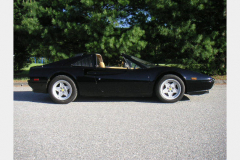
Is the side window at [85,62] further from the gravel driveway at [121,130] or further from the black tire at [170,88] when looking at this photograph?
the black tire at [170,88]

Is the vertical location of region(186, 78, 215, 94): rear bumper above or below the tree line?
below

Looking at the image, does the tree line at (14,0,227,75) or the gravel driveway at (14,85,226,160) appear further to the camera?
the tree line at (14,0,227,75)

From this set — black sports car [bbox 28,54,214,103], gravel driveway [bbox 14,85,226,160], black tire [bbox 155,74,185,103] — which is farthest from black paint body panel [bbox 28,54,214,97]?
gravel driveway [bbox 14,85,226,160]

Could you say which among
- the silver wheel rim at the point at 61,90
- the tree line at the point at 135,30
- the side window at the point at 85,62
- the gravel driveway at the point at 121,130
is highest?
the tree line at the point at 135,30

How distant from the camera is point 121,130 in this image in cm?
319

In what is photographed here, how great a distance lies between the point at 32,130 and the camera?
323cm

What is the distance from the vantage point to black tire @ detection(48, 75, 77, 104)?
5234 millimetres

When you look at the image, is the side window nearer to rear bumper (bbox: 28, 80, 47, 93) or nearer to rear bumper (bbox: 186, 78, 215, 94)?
rear bumper (bbox: 28, 80, 47, 93)

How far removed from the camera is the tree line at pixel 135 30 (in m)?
9.12

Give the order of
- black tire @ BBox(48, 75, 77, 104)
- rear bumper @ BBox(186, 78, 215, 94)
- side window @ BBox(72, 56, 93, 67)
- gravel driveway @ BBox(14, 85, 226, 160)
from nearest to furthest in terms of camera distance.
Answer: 1. gravel driveway @ BBox(14, 85, 226, 160)
2. rear bumper @ BBox(186, 78, 215, 94)
3. black tire @ BBox(48, 75, 77, 104)
4. side window @ BBox(72, 56, 93, 67)

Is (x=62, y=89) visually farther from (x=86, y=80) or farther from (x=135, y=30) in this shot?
(x=135, y=30)

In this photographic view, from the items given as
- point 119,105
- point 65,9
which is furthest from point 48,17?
point 119,105

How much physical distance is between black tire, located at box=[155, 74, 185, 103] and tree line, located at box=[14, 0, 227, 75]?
4.15m

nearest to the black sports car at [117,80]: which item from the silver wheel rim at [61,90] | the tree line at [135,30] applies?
the silver wheel rim at [61,90]
